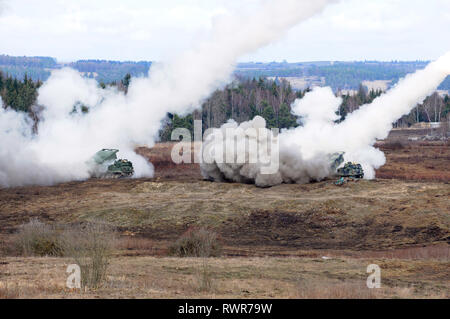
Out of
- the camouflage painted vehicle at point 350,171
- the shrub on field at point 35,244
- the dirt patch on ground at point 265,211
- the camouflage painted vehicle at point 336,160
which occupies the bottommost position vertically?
the dirt patch on ground at point 265,211

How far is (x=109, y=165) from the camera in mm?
52688

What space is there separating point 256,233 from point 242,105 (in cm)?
7134

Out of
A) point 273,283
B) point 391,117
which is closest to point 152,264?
point 273,283

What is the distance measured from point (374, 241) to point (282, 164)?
13.9 m

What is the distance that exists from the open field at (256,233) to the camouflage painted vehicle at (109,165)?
2800mm

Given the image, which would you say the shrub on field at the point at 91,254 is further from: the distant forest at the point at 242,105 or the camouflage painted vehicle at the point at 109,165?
the distant forest at the point at 242,105

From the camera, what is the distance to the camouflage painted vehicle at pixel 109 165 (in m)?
52.3

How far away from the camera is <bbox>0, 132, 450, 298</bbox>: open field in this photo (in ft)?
65.6

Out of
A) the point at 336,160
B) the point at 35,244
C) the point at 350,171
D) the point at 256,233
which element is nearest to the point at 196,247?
the point at 35,244

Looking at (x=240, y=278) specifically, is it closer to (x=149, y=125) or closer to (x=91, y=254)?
(x=91, y=254)

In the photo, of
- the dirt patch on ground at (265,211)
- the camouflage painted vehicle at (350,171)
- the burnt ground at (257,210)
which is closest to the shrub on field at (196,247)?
the burnt ground at (257,210)

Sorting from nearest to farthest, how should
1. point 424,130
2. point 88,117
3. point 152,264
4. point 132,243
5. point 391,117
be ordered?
point 152,264
point 132,243
point 391,117
point 88,117
point 424,130
